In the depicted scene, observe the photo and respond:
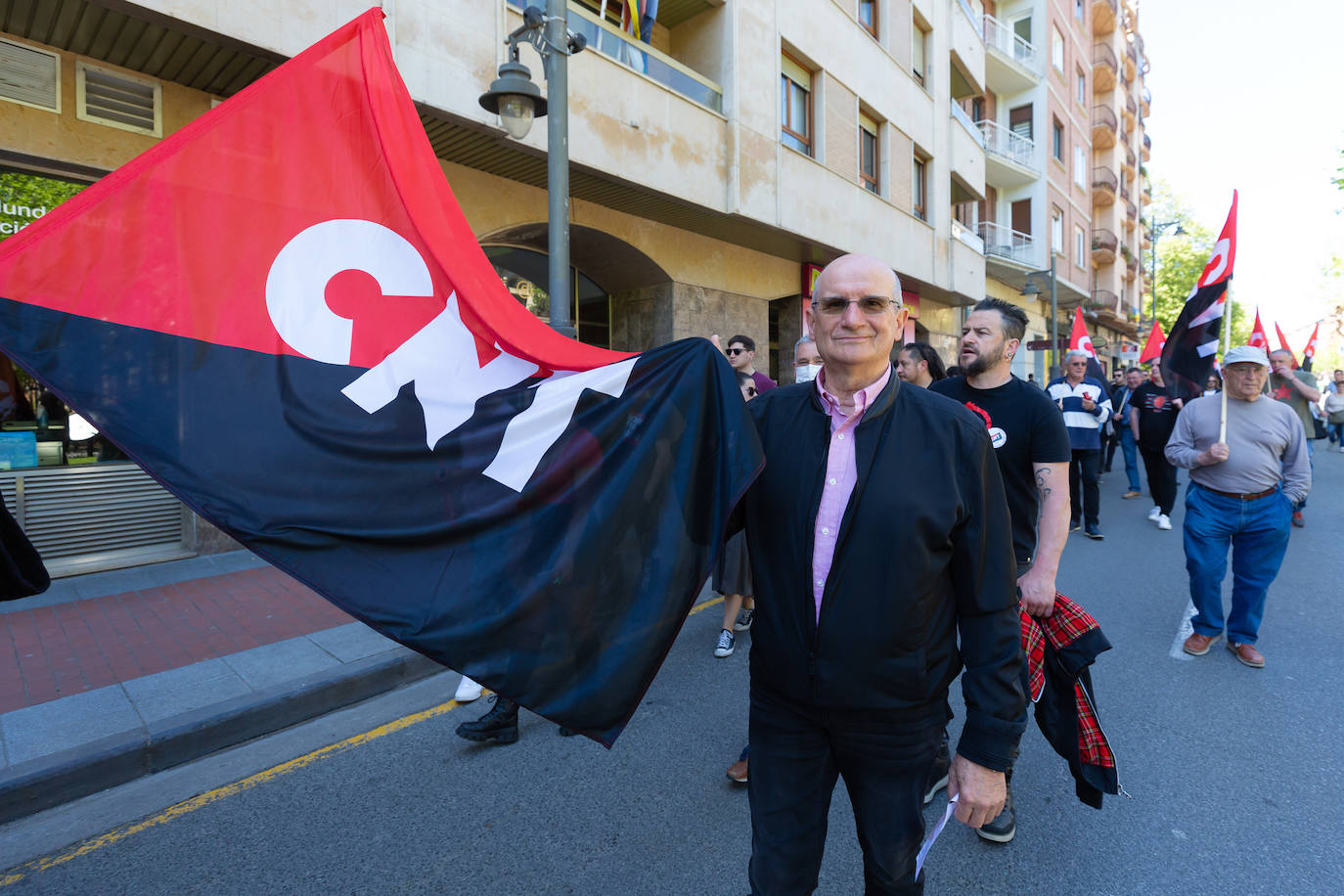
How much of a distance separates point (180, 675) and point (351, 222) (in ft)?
11.2

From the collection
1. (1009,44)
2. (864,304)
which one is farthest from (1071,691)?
(1009,44)

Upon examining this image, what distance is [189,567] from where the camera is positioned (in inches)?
284

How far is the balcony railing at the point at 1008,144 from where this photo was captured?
26.3 metres

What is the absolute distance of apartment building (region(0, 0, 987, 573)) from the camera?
21.0 ft

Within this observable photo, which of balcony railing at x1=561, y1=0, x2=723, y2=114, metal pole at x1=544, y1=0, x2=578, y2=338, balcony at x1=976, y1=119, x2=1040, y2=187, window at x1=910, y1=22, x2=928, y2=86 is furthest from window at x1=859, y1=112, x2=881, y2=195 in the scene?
balcony at x1=976, y1=119, x2=1040, y2=187

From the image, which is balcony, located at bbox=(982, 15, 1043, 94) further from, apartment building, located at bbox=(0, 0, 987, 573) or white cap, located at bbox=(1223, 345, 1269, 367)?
white cap, located at bbox=(1223, 345, 1269, 367)

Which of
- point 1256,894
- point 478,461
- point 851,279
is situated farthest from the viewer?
point 1256,894

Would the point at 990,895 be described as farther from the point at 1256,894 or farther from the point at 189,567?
the point at 189,567

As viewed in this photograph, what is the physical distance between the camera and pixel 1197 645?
16.0 ft

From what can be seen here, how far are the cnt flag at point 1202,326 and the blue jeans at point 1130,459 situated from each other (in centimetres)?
667

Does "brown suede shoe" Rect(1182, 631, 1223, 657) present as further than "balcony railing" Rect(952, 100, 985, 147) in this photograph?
No

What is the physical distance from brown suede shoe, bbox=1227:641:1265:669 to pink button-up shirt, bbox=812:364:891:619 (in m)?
4.40

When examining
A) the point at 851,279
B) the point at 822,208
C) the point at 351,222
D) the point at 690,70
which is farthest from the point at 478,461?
the point at 822,208

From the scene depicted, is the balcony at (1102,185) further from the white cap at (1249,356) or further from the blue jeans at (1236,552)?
the blue jeans at (1236,552)
